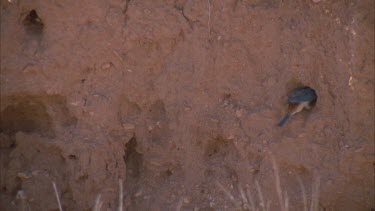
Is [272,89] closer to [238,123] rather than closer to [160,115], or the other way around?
[238,123]

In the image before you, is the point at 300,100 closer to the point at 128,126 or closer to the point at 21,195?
the point at 128,126

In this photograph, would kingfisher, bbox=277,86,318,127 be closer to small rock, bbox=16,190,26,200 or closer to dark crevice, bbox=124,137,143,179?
dark crevice, bbox=124,137,143,179

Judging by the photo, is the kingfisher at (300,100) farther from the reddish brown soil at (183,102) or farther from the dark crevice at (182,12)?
the dark crevice at (182,12)

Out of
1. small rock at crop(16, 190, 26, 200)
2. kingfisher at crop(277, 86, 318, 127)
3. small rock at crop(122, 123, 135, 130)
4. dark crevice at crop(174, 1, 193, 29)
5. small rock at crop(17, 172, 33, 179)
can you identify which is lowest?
small rock at crop(16, 190, 26, 200)

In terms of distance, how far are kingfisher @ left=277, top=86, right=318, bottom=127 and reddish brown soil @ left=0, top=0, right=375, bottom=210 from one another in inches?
1.7

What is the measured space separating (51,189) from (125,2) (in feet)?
4.31

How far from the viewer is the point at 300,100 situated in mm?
3994

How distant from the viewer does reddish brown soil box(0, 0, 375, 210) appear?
3.99m

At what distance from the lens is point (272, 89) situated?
4.14 meters

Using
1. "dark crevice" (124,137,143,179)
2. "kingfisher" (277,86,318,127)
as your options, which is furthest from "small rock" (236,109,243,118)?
"dark crevice" (124,137,143,179)

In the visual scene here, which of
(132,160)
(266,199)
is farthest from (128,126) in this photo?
(266,199)

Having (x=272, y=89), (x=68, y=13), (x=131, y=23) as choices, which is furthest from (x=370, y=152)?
(x=68, y=13)

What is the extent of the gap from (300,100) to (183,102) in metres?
0.74

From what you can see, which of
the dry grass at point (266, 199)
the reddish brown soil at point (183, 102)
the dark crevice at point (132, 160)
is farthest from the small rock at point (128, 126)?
the dry grass at point (266, 199)
